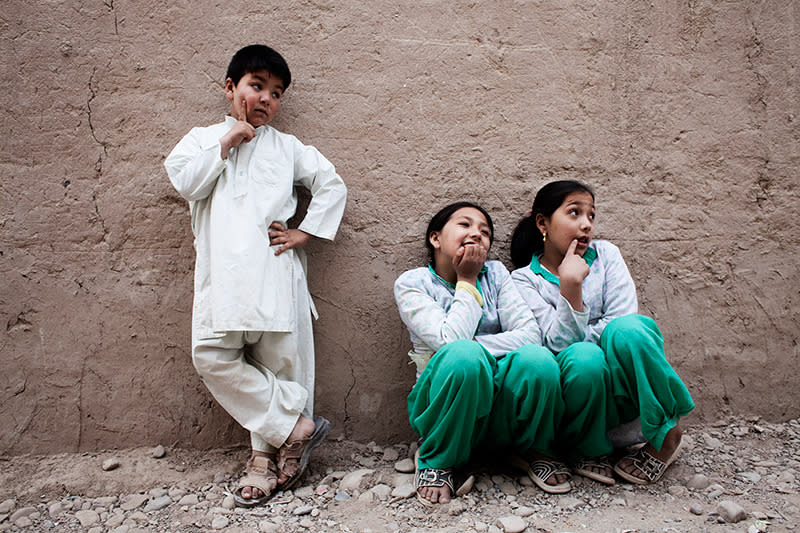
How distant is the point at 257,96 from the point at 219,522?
148 cm

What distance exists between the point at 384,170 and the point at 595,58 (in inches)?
41.7

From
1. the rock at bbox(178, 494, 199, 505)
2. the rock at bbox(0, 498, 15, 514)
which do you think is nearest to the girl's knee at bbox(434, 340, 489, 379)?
the rock at bbox(178, 494, 199, 505)

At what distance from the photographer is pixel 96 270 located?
238cm

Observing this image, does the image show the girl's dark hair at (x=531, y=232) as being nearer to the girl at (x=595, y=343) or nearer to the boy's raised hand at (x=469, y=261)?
the girl at (x=595, y=343)

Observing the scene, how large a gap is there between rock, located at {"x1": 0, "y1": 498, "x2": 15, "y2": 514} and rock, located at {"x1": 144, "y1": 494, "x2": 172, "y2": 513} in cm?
46

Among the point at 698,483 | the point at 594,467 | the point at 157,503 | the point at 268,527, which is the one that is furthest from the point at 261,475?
the point at 698,483

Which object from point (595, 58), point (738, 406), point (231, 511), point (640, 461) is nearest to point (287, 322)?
point (231, 511)

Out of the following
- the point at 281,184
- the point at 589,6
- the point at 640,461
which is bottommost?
the point at 640,461

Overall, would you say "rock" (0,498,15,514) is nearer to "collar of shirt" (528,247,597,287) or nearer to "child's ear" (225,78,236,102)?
"child's ear" (225,78,236,102)

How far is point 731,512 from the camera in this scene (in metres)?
1.84

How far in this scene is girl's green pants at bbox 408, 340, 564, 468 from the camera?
1941mm

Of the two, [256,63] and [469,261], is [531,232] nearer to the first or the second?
[469,261]

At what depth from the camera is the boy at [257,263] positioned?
207cm

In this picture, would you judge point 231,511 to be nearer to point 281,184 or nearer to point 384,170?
point 281,184
